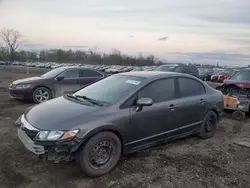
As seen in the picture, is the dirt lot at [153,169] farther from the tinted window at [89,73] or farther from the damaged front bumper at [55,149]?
the tinted window at [89,73]

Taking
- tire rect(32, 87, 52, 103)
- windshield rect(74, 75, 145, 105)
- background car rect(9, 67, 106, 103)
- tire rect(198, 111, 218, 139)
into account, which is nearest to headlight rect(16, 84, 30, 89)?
background car rect(9, 67, 106, 103)

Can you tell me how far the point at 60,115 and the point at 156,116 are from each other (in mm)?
1663

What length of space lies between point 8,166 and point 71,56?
324 ft

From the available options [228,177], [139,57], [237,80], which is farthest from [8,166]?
[139,57]

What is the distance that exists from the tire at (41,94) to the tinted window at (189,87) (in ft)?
19.3

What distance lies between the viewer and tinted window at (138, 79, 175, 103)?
4.34 m

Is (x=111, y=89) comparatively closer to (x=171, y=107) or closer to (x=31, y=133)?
(x=171, y=107)

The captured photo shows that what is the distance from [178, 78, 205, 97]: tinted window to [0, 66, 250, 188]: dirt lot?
42.4 inches

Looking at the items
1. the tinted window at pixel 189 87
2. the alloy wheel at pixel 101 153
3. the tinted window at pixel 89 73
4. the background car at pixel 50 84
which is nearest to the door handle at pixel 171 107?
the tinted window at pixel 189 87

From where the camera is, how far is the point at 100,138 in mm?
3604

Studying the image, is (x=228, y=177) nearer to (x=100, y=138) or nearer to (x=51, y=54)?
(x=100, y=138)

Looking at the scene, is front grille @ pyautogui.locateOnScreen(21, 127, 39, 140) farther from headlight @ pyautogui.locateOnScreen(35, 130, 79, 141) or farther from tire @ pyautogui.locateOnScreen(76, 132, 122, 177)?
tire @ pyautogui.locateOnScreen(76, 132, 122, 177)

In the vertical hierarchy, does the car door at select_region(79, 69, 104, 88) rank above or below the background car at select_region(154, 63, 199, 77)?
below

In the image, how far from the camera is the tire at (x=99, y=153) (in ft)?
11.4
